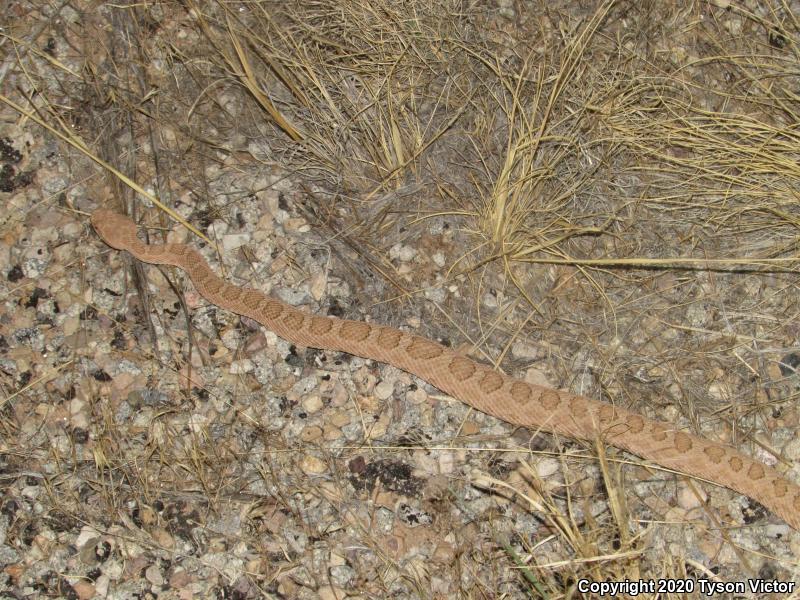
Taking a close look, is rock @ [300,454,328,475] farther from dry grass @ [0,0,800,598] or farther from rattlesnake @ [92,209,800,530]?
rattlesnake @ [92,209,800,530]

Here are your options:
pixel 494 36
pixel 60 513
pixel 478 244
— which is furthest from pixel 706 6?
pixel 60 513

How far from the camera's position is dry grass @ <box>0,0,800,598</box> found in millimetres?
4168

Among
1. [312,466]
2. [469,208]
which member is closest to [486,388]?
[312,466]

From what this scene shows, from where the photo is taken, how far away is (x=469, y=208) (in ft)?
17.1

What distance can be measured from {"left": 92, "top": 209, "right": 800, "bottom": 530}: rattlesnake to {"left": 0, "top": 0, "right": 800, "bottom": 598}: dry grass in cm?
19

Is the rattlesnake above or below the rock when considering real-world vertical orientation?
above

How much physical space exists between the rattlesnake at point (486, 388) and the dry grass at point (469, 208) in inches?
7.6

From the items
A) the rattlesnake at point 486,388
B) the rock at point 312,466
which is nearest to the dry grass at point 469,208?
the rock at point 312,466

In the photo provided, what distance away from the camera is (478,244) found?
5090 mm

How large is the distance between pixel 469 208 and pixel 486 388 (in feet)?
4.67

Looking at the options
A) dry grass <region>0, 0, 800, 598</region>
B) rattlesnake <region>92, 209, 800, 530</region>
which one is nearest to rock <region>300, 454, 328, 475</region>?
dry grass <region>0, 0, 800, 598</region>

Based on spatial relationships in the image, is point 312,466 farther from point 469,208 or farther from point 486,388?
point 469,208

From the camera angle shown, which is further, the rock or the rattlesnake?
the rock

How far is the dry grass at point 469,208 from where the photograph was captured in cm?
417
